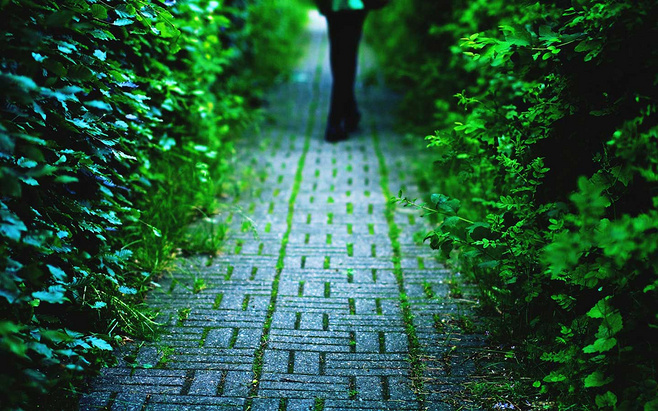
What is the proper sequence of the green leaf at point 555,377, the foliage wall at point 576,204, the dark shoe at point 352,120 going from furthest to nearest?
1. the dark shoe at point 352,120
2. the green leaf at point 555,377
3. the foliage wall at point 576,204

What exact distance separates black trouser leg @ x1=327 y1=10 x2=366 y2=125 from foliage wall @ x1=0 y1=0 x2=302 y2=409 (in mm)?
1727

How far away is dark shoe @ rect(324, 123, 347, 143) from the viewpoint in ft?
21.6

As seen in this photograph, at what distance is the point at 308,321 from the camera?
3127 mm

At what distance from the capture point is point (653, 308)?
2.10 metres

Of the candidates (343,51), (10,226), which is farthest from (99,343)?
(343,51)

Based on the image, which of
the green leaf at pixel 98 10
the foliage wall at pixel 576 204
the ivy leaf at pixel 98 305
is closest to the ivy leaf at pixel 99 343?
the ivy leaf at pixel 98 305

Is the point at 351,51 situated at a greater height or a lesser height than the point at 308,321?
greater

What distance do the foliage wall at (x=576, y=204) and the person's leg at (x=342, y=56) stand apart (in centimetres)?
314

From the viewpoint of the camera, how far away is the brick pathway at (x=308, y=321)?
2.53 metres

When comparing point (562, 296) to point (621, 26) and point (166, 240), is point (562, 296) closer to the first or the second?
point (621, 26)

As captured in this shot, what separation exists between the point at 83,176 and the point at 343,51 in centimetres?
385

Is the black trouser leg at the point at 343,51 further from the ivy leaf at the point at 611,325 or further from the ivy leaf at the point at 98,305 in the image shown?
the ivy leaf at the point at 611,325

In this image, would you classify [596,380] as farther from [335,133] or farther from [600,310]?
[335,133]

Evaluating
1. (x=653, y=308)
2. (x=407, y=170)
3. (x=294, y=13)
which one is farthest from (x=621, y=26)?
(x=294, y=13)
